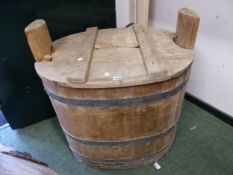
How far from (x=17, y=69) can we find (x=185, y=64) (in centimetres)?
114

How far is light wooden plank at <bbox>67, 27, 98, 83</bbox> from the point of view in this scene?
103 centimetres

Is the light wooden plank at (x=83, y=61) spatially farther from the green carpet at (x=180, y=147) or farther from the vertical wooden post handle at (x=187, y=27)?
the green carpet at (x=180, y=147)

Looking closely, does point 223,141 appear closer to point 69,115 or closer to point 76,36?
point 69,115

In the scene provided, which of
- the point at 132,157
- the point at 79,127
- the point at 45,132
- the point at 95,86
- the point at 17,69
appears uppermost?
the point at 95,86

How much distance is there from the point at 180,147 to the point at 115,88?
839mm

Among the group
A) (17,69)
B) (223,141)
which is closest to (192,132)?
(223,141)

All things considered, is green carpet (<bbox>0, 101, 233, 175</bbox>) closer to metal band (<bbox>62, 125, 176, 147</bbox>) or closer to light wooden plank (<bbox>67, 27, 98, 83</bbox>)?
metal band (<bbox>62, 125, 176, 147</bbox>)

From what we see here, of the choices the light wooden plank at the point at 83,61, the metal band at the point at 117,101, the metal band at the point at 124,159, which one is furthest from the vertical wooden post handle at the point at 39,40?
the metal band at the point at 124,159

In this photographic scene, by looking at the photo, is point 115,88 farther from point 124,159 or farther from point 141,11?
point 141,11

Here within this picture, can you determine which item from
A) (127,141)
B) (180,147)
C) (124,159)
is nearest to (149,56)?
(127,141)

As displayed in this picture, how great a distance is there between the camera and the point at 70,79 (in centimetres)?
102

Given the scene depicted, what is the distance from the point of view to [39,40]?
1.17 metres

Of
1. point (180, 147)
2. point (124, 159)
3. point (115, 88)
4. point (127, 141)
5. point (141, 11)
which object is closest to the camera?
point (115, 88)

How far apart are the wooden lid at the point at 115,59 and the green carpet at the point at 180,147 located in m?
0.70
